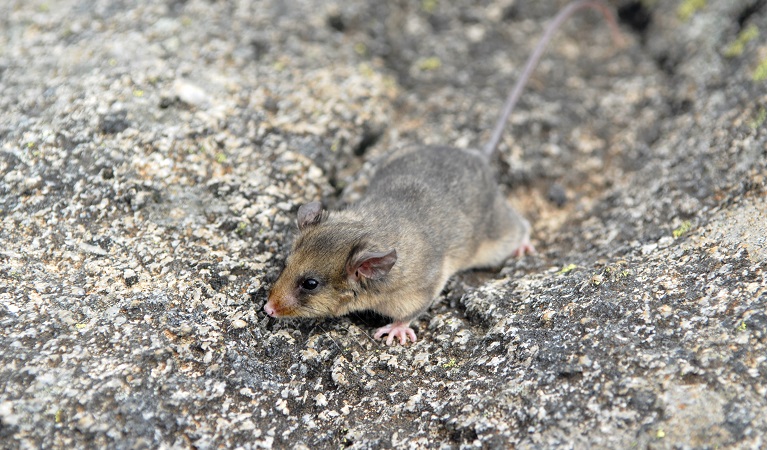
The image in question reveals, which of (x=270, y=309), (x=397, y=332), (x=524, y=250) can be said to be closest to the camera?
(x=270, y=309)

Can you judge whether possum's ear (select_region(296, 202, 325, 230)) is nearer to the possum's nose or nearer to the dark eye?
the dark eye

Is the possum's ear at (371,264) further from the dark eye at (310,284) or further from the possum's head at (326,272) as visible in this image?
the dark eye at (310,284)

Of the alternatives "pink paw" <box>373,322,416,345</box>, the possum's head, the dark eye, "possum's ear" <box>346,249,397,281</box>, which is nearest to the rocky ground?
"pink paw" <box>373,322,416,345</box>

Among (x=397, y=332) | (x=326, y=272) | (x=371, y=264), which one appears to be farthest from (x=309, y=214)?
(x=397, y=332)

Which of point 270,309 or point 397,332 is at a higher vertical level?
point 270,309

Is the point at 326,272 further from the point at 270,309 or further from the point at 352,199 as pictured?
the point at 352,199
